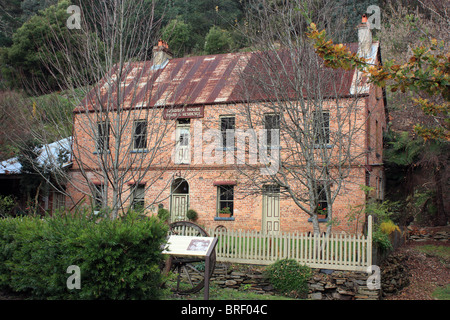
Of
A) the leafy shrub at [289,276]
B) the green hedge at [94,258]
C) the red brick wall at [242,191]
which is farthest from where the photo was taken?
the red brick wall at [242,191]

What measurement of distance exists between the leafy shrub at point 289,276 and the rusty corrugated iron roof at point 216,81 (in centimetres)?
483

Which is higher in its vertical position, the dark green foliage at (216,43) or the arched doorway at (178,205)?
the dark green foliage at (216,43)

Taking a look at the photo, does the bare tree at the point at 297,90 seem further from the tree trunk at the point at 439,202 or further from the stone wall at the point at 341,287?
the tree trunk at the point at 439,202

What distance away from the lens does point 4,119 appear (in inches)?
821

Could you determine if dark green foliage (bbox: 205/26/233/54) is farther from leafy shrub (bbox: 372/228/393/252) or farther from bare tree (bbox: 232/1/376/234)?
leafy shrub (bbox: 372/228/393/252)

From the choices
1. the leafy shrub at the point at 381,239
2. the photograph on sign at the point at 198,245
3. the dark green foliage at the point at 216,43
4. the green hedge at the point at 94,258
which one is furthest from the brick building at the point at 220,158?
the dark green foliage at the point at 216,43

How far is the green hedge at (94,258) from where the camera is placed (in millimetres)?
6316

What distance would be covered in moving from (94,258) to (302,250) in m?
7.24

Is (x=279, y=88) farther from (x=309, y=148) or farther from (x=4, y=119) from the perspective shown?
(x=4, y=119)

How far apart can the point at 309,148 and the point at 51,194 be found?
1310 cm

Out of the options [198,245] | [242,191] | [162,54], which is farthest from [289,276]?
[162,54]

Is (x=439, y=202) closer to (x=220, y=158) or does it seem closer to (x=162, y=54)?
(x=220, y=158)
